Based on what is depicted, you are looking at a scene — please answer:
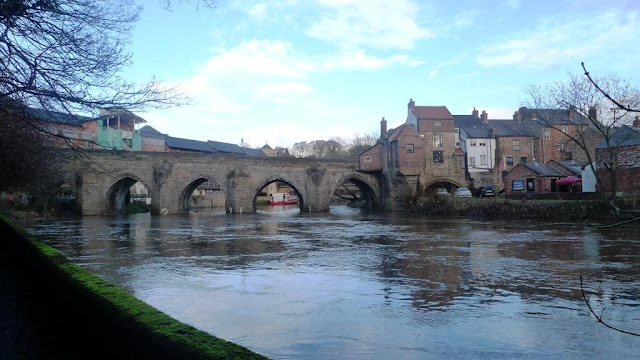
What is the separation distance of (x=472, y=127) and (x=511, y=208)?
2531cm

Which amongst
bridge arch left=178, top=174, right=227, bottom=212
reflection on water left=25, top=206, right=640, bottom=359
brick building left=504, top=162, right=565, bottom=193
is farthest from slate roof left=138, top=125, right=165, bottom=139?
reflection on water left=25, top=206, right=640, bottom=359

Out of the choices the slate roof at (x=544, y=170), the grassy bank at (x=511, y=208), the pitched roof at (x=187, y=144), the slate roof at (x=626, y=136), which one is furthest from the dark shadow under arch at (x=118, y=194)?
the slate roof at (x=626, y=136)

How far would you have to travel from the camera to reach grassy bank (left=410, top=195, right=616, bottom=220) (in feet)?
81.1

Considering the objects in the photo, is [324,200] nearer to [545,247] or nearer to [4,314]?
[545,247]

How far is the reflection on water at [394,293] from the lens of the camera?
18.2 feet

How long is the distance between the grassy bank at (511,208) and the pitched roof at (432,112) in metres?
11.6

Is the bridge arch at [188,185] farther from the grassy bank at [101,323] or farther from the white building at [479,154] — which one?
the grassy bank at [101,323]

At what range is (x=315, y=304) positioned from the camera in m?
7.43

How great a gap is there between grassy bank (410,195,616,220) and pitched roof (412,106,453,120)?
11.6 meters

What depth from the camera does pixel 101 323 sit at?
14.2ft

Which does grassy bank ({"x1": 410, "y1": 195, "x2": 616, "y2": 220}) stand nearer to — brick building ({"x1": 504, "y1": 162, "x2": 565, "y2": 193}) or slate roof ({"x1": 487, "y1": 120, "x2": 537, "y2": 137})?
brick building ({"x1": 504, "y1": 162, "x2": 565, "y2": 193})

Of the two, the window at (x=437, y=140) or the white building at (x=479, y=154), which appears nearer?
the window at (x=437, y=140)

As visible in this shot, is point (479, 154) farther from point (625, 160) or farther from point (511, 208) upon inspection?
point (625, 160)

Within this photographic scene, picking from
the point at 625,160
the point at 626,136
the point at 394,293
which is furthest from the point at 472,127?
the point at 394,293
